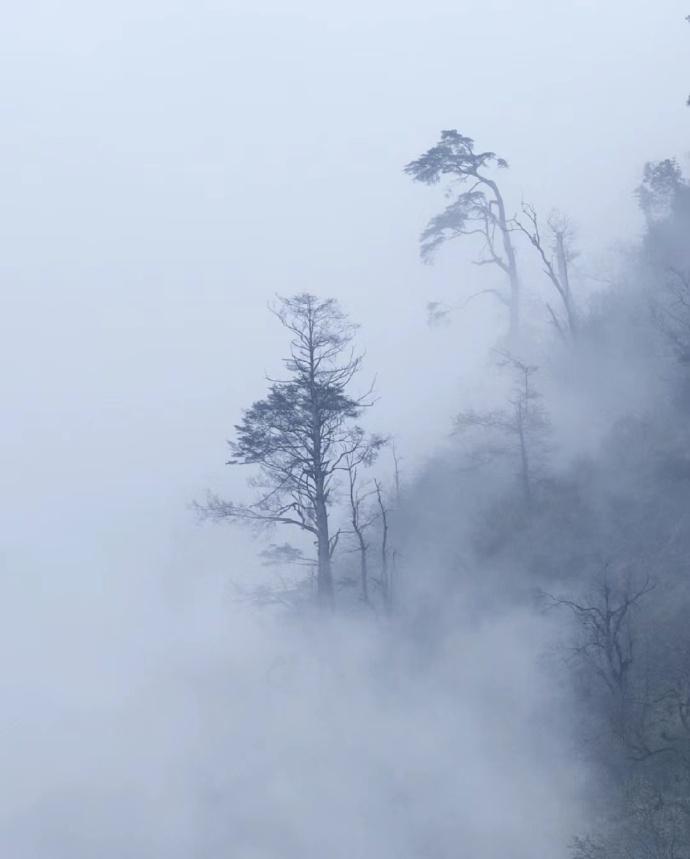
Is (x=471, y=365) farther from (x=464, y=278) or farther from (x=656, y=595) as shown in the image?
(x=656, y=595)

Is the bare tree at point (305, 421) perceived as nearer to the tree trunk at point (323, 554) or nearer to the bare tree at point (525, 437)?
the tree trunk at point (323, 554)

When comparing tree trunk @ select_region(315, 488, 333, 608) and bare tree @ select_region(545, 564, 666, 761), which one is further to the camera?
tree trunk @ select_region(315, 488, 333, 608)

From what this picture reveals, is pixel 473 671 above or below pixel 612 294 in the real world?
below

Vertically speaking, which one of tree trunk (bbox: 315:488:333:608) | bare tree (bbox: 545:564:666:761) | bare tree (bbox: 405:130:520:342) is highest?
bare tree (bbox: 405:130:520:342)

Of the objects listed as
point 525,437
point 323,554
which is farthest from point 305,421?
Result: point 525,437

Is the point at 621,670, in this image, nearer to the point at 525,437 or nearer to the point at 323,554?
the point at 323,554

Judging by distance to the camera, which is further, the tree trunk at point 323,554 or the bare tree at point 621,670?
the tree trunk at point 323,554

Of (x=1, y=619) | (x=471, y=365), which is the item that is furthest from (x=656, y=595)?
(x=471, y=365)

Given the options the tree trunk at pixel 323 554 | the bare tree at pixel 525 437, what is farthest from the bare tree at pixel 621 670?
the bare tree at pixel 525 437

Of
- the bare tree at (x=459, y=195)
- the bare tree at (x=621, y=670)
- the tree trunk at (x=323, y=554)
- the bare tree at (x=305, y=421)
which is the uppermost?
the bare tree at (x=459, y=195)

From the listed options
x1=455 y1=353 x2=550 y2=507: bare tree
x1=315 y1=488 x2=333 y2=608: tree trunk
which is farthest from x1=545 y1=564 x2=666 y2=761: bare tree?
x1=455 y1=353 x2=550 y2=507: bare tree

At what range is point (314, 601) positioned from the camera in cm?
2661

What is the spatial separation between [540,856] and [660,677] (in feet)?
14.6

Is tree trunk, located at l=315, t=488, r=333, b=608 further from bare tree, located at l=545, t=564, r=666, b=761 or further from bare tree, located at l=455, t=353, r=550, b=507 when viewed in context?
bare tree, located at l=455, t=353, r=550, b=507
